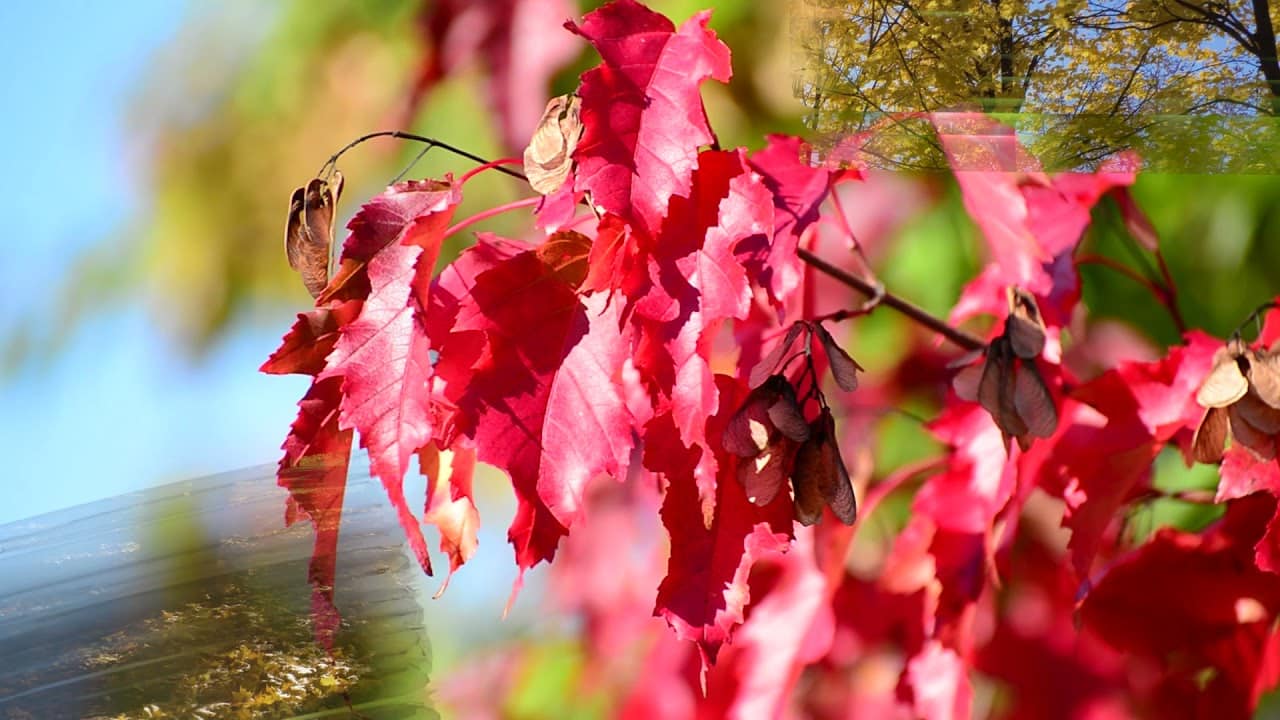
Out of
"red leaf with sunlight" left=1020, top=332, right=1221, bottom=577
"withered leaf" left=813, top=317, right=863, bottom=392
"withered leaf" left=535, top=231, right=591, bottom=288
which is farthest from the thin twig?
"withered leaf" left=535, top=231, right=591, bottom=288

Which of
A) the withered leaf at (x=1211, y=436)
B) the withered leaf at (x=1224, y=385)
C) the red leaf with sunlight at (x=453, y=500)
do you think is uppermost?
the red leaf with sunlight at (x=453, y=500)

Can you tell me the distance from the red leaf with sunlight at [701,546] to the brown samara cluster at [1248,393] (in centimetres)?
23

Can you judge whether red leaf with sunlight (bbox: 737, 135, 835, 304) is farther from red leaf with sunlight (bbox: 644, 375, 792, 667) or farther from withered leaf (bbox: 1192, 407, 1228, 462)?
withered leaf (bbox: 1192, 407, 1228, 462)

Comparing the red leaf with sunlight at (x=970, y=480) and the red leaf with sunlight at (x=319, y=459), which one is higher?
the red leaf with sunlight at (x=319, y=459)

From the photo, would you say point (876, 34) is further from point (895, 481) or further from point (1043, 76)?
point (895, 481)

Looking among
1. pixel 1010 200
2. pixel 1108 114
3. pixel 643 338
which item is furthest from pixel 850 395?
pixel 643 338

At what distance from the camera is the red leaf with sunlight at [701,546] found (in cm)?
47

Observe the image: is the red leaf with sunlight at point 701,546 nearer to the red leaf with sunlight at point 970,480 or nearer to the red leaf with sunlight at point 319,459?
the red leaf with sunlight at point 319,459

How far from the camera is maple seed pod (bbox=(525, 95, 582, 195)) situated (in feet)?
1.42

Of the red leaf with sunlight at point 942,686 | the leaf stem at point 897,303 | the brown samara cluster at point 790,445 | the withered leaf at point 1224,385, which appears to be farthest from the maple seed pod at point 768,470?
the red leaf with sunlight at point 942,686

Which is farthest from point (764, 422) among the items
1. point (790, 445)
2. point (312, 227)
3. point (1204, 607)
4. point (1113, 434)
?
point (1204, 607)

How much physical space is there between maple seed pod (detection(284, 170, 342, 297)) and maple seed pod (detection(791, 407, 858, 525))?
0.24 meters

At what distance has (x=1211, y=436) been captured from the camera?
548mm

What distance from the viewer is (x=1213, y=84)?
597 mm
